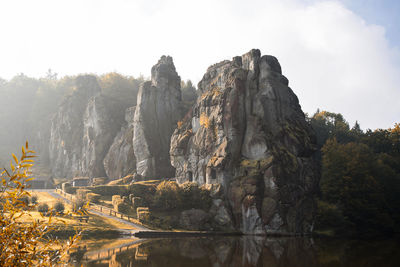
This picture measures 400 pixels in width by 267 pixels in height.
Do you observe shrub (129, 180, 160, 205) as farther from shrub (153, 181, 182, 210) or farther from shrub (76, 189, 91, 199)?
shrub (76, 189, 91, 199)

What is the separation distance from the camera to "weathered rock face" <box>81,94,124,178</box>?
90812 millimetres

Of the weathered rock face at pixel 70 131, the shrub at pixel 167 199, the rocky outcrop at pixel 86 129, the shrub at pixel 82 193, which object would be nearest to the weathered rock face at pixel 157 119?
the rocky outcrop at pixel 86 129

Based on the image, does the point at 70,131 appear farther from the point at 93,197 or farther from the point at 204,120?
the point at 204,120

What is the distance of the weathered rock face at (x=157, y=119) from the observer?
7481cm

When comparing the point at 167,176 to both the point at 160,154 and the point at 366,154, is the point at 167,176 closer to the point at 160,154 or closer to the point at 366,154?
the point at 160,154

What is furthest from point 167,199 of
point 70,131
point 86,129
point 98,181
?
point 70,131

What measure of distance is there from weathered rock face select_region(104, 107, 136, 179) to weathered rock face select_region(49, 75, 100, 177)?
16.7 meters

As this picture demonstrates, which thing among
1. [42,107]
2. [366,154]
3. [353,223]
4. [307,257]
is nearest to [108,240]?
[307,257]

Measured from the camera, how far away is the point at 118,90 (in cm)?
11244

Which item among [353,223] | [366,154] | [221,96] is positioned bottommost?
[353,223]

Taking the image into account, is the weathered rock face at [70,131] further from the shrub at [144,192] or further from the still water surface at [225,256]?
the still water surface at [225,256]

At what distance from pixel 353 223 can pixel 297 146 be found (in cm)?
1468

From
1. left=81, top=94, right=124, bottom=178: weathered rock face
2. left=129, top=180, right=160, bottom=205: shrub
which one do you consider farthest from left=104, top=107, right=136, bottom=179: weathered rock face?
left=129, top=180, right=160, bottom=205: shrub

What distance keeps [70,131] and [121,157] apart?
30.8 metres
